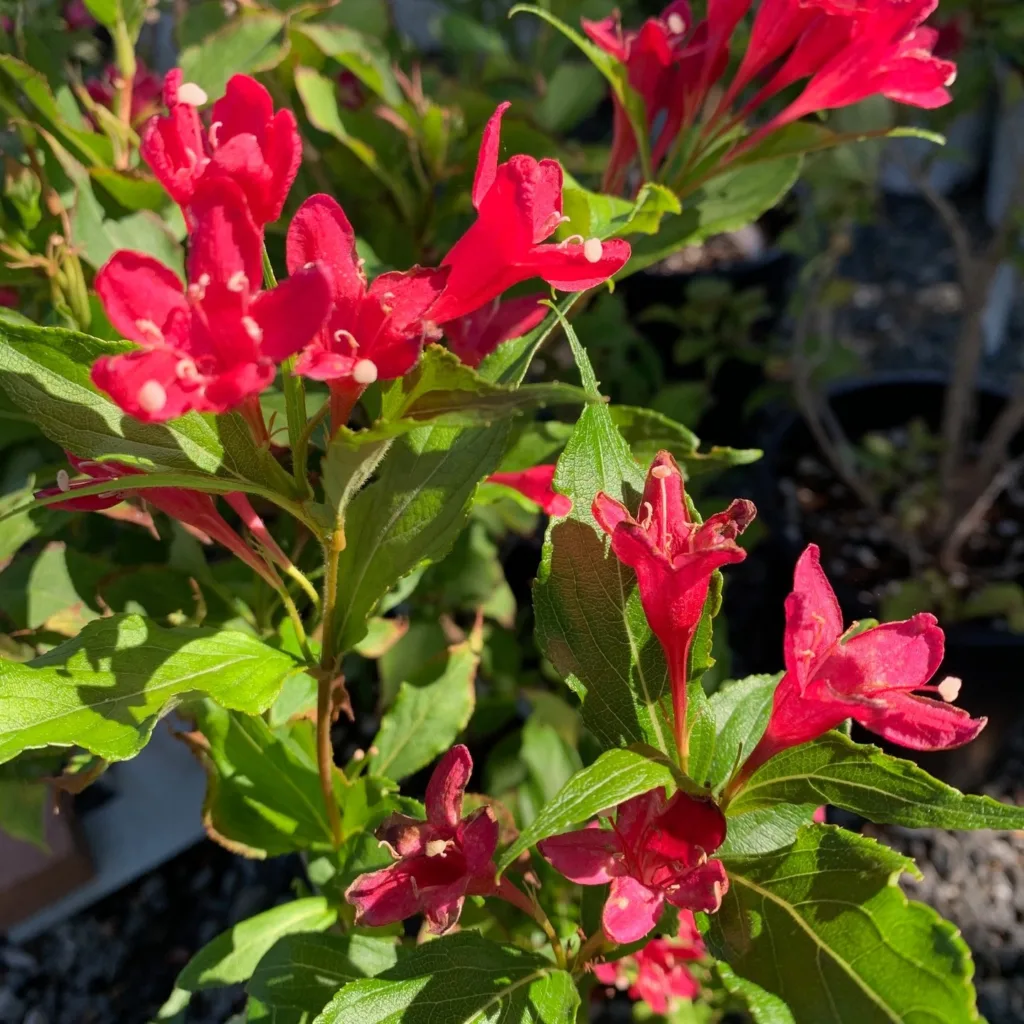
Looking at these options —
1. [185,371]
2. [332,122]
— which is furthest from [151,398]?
[332,122]

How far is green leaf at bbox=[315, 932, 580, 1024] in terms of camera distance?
0.49 meters

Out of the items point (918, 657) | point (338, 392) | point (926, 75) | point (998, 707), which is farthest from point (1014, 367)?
point (338, 392)

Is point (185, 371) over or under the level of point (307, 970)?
over

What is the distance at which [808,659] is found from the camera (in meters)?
0.48

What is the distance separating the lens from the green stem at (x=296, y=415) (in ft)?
1.51

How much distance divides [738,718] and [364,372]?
1.06ft

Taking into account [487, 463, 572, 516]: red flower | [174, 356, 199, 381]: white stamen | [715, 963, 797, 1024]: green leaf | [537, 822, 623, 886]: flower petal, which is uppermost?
[174, 356, 199, 381]: white stamen

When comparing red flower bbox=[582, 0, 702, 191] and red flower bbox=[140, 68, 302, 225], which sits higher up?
red flower bbox=[140, 68, 302, 225]

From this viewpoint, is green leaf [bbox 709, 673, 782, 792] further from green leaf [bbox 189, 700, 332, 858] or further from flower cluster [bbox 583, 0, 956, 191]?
flower cluster [bbox 583, 0, 956, 191]

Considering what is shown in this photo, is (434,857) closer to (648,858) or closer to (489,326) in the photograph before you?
(648,858)

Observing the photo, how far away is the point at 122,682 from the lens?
482 millimetres

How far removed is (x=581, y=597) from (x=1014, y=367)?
215cm

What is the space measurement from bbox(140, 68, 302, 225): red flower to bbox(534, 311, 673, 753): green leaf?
0.19 m

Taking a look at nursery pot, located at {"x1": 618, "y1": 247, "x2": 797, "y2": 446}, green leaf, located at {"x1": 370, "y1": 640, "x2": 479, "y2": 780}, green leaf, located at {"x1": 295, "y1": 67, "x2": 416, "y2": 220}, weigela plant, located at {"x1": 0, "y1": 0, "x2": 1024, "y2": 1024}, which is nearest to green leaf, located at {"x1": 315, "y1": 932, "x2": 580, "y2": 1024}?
→ weigela plant, located at {"x1": 0, "y1": 0, "x2": 1024, "y2": 1024}
